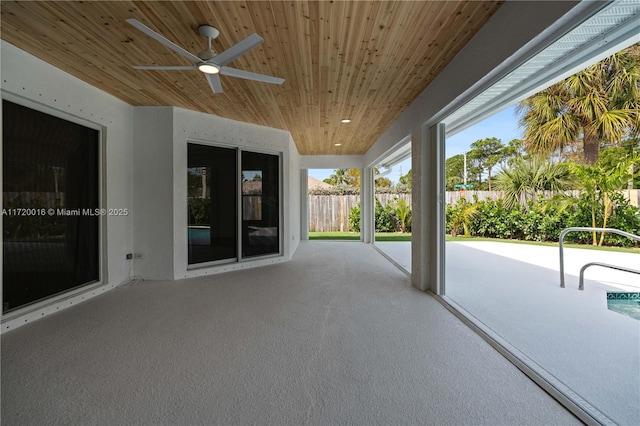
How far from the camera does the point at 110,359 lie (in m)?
2.17

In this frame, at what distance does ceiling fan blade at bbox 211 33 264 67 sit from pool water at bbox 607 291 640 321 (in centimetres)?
367

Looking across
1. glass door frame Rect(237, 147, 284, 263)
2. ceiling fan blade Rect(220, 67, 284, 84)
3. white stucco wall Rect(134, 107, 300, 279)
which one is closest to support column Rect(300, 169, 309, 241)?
glass door frame Rect(237, 147, 284, 263)

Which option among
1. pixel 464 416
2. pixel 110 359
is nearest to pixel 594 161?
pixel 464 416

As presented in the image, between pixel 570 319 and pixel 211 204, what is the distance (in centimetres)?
480

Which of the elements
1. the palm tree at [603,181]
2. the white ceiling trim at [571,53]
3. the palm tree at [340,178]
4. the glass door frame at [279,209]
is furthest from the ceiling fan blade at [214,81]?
the palm tree at [340,178]

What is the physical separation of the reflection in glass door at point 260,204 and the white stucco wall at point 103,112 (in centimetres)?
173

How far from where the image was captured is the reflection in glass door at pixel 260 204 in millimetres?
5324

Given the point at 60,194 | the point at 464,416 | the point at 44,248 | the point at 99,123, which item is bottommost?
the point at 464,416

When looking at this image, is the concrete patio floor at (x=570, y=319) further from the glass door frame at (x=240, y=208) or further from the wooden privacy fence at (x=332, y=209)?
the wooden privacy fence at (x=332, y=209)

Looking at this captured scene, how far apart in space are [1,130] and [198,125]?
2.31 metres

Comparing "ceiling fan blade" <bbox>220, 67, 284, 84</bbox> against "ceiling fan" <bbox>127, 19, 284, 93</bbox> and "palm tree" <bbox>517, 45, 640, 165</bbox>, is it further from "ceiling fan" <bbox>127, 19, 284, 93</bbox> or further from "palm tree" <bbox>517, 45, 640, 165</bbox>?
"palm tree" <bbox>517, 45, 640, 165</bbox>

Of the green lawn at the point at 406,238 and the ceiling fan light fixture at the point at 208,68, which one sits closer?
the green lawn at the point at 406,238

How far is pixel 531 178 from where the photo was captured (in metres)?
2.96

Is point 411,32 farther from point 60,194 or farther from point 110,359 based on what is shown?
point 60,194
